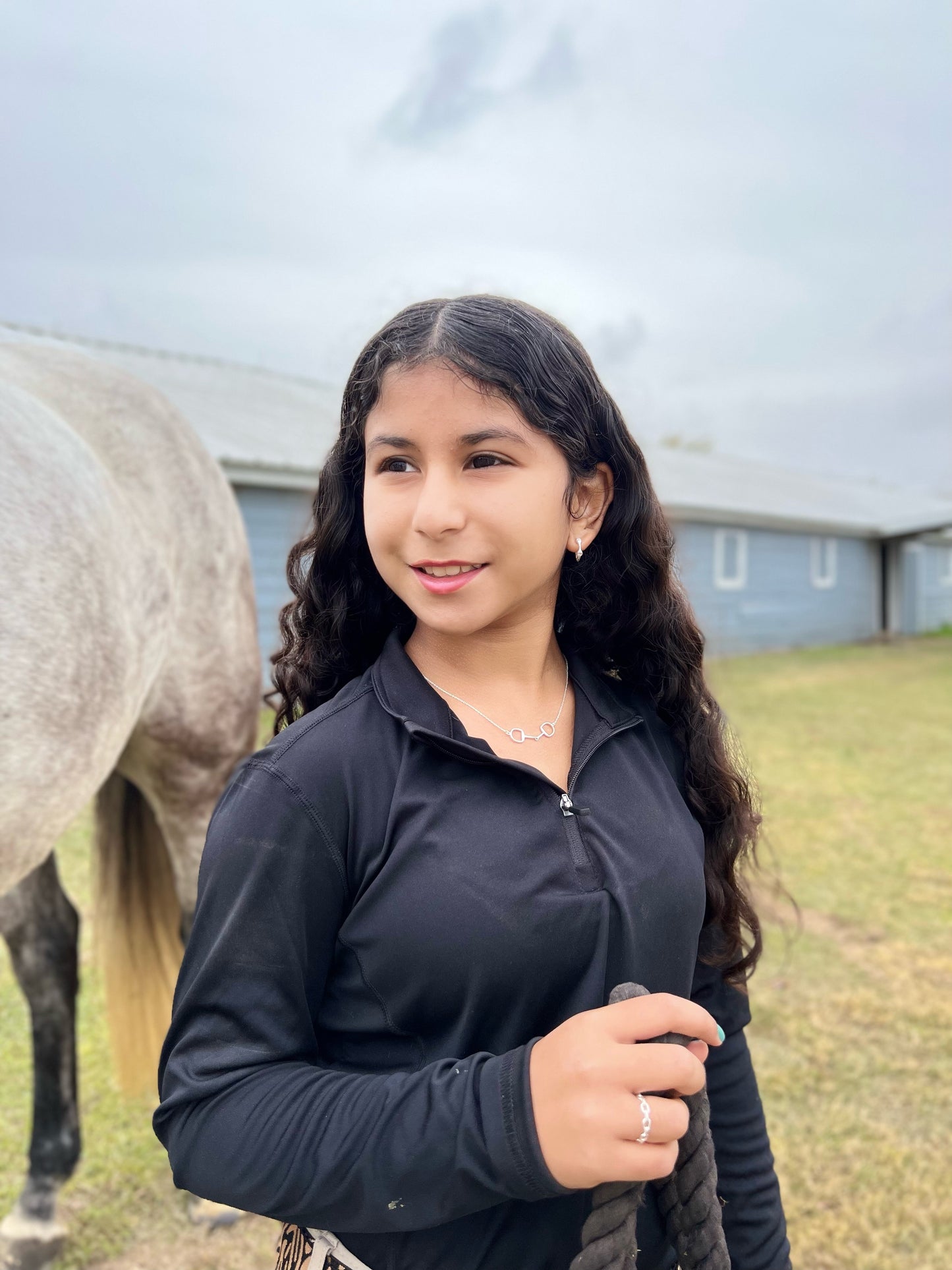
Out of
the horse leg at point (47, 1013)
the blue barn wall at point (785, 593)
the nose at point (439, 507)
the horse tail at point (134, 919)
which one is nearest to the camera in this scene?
the nose at point (439, 507)

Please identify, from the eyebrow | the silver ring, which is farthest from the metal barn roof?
the silver ring

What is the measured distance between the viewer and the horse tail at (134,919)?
249 cm

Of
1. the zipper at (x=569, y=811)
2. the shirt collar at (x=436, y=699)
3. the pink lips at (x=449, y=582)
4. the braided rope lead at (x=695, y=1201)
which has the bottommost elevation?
the braided rope lead at (x=695, y=1201)

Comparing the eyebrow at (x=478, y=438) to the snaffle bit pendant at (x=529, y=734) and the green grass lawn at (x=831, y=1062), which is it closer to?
the snaffle bit pendant at (x=529, y=734)

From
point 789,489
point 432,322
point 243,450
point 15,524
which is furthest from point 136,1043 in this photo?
point 789,489

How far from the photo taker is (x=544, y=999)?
0.86 m

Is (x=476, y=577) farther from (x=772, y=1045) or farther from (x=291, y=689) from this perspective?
(x=772, y=1045)

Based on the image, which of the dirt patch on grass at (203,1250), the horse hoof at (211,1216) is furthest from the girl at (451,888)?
the horse hoof at (211,1216)

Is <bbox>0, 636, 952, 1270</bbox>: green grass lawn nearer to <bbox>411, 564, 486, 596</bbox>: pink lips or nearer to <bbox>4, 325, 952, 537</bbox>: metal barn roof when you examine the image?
<bbox>411, 564, 486, 596</bbox>: pink lips

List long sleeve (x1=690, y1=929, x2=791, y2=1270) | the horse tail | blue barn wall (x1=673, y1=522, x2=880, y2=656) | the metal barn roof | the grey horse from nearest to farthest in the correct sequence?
1. long sleeve (x1=690, y1=929, x2=791, y2=1270)
2. the grey horse
3. the horse tail
4. the metal barn roof
5. blue barn wall (x1=673, y1=522, x2=880, y2=656)

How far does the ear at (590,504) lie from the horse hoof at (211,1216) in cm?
205

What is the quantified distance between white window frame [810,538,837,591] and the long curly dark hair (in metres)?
17.8

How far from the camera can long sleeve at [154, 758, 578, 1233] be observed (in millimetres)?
737

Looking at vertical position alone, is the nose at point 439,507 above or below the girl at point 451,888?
above
